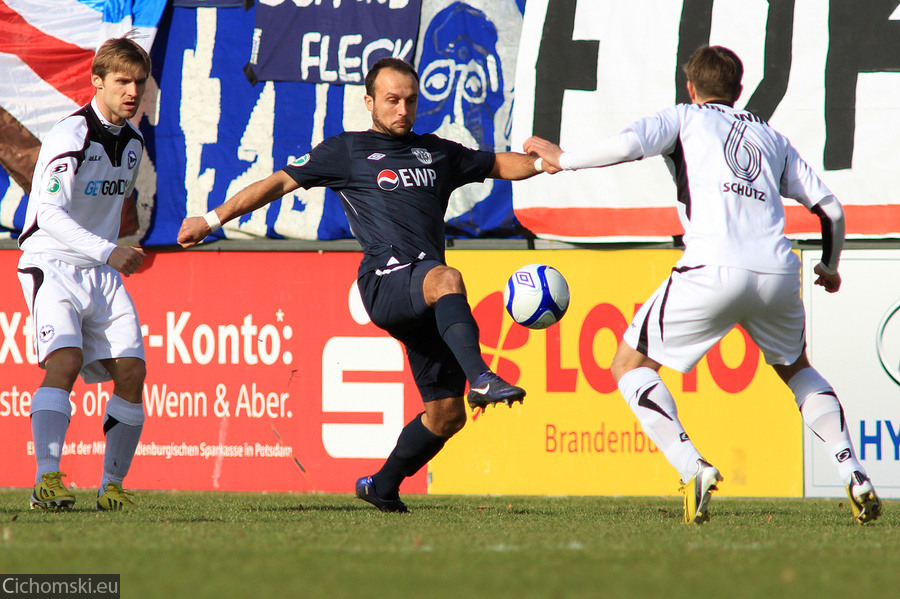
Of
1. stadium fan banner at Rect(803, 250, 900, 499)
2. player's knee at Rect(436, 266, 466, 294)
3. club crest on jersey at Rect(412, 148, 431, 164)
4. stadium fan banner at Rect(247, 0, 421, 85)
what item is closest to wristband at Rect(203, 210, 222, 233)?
club crest on jersey at Rect(412, 148, 431, 164)

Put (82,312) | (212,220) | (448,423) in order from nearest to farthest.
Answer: (212,220)
(448,423)
(82,312)

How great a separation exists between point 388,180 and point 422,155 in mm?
262

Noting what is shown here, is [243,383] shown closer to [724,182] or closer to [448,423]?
[448,423]

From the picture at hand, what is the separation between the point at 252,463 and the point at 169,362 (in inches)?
41.1

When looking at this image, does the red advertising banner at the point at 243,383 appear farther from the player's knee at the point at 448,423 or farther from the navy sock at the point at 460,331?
the navy sock at the point at 460,331

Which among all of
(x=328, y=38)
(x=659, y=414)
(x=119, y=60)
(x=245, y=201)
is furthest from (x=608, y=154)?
(x=328, y=38)

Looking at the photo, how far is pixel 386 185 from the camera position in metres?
5.50

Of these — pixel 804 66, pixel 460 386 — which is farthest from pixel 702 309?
pixel 804 66

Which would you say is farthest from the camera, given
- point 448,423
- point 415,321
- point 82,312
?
point 82,312

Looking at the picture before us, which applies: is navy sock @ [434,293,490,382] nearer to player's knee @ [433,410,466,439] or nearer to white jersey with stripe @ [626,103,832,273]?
player's knee @ [433,410,466,439]

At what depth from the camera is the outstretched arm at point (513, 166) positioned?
5766mm

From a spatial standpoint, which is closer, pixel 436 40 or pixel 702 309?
pixel 702 309

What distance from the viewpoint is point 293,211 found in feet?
27.6

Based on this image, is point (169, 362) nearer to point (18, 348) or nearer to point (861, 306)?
point (18, 348)
